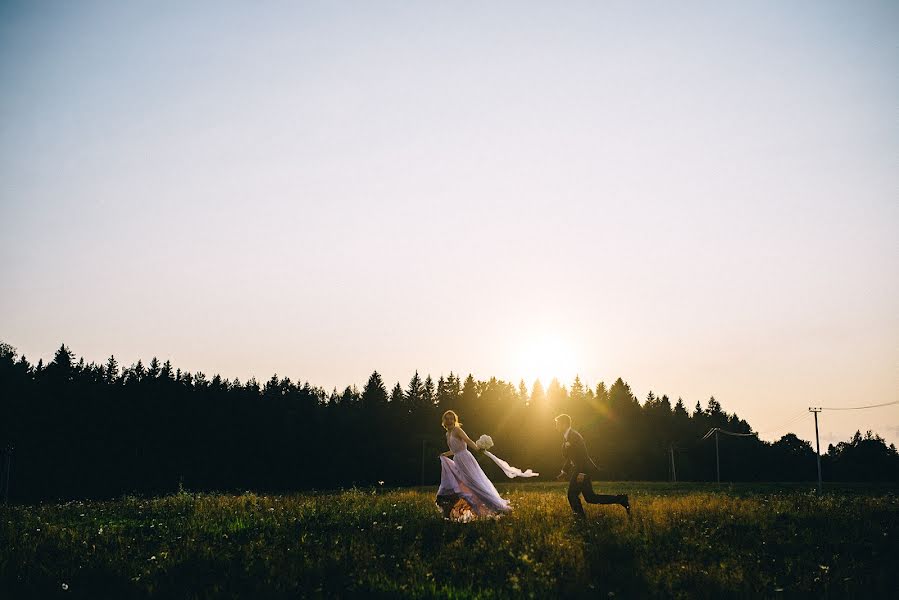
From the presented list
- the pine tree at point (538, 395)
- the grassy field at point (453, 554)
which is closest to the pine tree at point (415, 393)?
the pine tree at point (538, 395)

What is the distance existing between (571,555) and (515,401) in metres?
95.8

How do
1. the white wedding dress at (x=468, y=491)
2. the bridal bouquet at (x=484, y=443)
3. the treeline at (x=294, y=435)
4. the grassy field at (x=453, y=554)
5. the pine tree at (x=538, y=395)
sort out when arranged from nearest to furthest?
the grassy field at (x=453, y=554) → the white wedding dress at (x=468, y=491) → the bridal bouquet at (x=484, y=443) → the treeline at (x=294, y=435) → the pine tree at (x=538, y=395)

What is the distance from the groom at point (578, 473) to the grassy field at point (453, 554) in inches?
15.3

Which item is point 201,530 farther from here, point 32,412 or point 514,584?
point 32,412

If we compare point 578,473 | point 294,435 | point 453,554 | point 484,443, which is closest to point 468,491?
point 484,443

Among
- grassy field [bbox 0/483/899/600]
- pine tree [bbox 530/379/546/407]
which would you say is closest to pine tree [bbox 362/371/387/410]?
pine tree [bbox 530/379/546/407]

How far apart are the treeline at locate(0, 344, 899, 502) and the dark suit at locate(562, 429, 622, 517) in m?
67.3

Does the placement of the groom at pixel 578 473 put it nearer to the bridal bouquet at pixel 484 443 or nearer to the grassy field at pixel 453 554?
the grassy field at pixel 453 554

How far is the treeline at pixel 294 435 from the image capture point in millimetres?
79519

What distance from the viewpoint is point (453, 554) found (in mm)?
9539

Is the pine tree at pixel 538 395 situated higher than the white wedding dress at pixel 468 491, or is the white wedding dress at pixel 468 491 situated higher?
the pine tree at pixel 538 395

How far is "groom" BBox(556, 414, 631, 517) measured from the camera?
13.5 metres

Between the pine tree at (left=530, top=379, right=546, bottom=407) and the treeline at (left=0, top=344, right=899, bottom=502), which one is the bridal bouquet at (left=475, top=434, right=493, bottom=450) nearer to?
the treeline at (left=0, top=344, right=899, bottom=502)

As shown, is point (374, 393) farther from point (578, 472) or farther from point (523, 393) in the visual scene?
point (578, 472)
